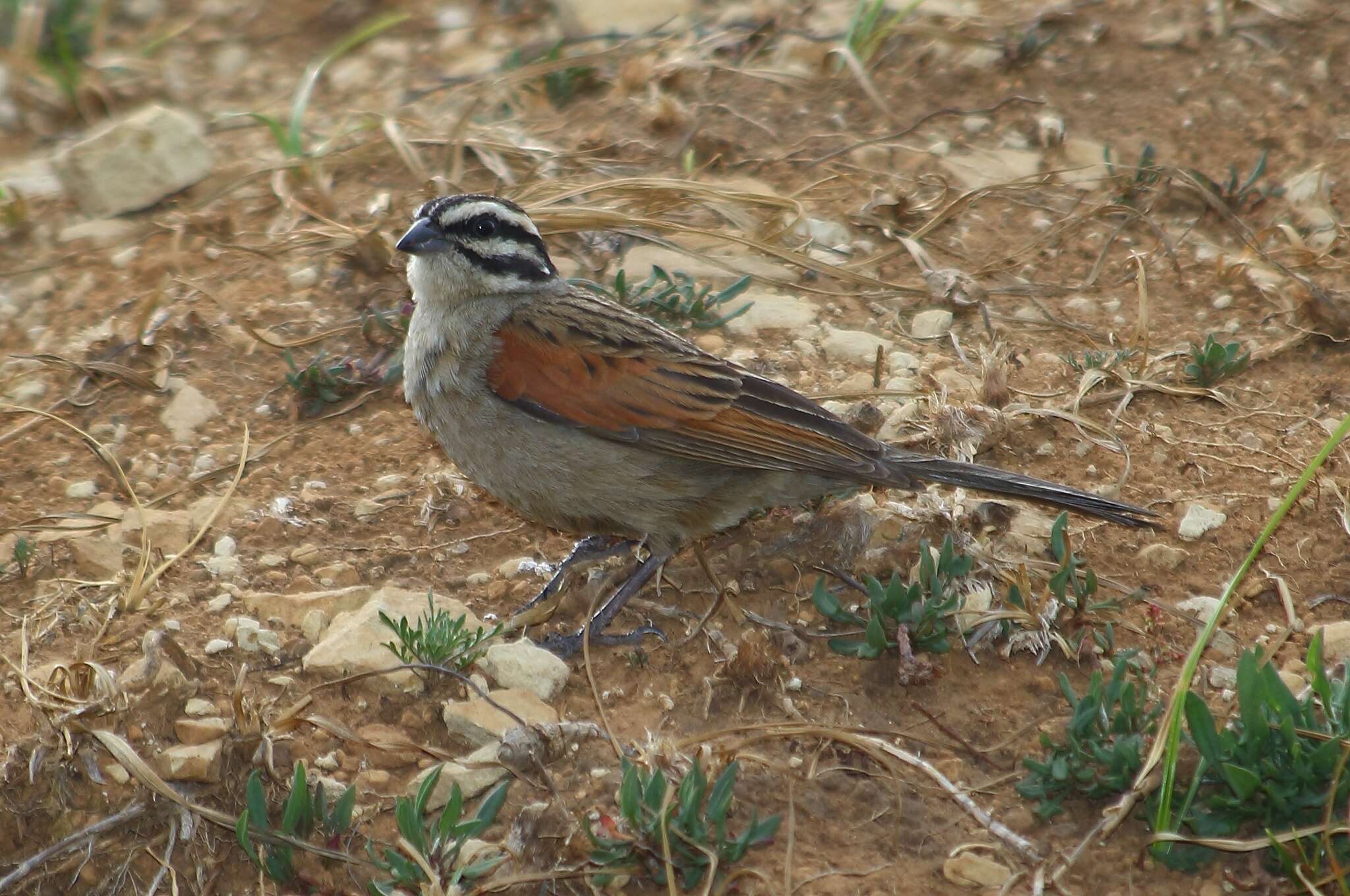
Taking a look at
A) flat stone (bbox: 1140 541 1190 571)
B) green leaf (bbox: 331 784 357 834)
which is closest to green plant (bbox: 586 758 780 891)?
green leaf (bbox: 331 784 357 834)

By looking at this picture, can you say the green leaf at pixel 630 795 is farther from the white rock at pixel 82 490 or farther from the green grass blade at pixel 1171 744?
the white rock at pixel 82 490

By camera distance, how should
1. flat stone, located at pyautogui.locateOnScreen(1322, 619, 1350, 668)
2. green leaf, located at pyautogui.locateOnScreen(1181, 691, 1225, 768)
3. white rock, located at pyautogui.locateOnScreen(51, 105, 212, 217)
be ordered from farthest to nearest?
white rock, located at pyautogui.locateOnScreen(51, 105, 212, 217)
flat stone, located at pyautogui.locateOnScreen(1322, 619, 1350, 668)
green leaf, located at pyautogui.locateOnScreen(1181, 691, 1225, 768)

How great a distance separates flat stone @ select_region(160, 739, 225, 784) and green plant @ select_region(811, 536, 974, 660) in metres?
1.97

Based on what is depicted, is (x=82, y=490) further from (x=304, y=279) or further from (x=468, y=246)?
(x=468, y=246)

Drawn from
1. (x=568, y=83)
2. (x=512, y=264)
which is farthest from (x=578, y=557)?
(x=568, y=83)

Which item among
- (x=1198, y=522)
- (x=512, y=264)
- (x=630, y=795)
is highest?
(x=512, y=264)

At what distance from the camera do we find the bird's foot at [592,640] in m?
5.13

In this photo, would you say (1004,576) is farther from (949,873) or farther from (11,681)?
(11,681)

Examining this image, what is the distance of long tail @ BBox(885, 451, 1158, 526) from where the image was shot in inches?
200

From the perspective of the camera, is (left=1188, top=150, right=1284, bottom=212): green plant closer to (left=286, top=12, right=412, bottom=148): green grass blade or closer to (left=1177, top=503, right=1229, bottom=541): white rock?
(left=1177, top=503, right=1229, bottom=541): white rock

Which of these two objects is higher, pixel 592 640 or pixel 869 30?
pixel 869 30

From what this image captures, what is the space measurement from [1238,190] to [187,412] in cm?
512

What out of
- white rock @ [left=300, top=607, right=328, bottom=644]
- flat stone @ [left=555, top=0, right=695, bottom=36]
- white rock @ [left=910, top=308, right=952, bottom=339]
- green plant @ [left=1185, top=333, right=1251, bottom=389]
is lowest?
green plant @ [left=1185, top=333, right=1251, bottom=389]

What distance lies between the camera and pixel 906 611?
4.80m
